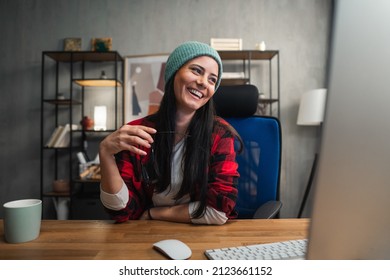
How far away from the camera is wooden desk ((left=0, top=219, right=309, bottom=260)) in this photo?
1.65 feet

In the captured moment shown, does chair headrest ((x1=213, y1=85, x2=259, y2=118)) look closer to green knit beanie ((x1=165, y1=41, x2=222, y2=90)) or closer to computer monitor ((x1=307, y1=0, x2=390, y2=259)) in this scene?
green knit beanie ((x1=165, y1=41, x2=222, y2=90))

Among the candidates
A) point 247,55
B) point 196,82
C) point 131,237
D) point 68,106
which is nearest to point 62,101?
point 68,106

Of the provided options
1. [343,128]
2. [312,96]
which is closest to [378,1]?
[343,128]

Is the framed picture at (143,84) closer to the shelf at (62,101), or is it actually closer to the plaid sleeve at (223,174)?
the shelf at (62,101)

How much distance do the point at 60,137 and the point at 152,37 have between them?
115 centimetres

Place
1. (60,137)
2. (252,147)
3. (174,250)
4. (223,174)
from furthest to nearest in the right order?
(60,137)
(252,147)
(223,174)
(174,250)

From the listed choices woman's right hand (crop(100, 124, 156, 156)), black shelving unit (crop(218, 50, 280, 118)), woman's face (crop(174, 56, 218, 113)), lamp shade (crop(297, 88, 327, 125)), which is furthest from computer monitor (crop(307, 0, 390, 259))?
black shelving unit (crop(218, 50, 280, 118))

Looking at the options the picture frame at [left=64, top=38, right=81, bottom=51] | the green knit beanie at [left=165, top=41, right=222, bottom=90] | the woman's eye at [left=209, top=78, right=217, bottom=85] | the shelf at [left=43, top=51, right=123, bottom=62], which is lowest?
the woman's eye at [left=209, top=78, right=217, bottom=85]

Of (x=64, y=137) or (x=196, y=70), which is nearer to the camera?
(x=196, y=70)

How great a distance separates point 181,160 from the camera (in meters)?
0.95

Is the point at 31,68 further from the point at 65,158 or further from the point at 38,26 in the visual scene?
the point at 65,158

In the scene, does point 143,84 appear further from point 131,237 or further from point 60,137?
point 131,237

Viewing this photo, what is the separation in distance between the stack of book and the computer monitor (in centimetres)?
227

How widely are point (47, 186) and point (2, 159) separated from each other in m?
0.49
